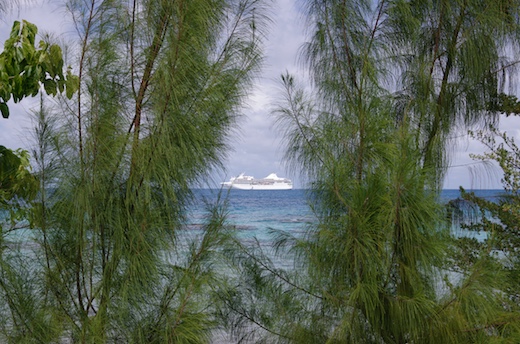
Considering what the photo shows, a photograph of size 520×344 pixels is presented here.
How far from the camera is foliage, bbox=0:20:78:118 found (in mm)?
1700

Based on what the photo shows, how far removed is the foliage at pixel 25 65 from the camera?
5.58ft

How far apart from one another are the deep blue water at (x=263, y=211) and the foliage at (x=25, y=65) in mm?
561

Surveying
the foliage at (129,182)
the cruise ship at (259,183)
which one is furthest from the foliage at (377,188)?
the cruise ship at (259,183)

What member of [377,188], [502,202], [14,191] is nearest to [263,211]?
[502,202]

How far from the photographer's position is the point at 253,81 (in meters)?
2.13

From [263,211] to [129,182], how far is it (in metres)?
7.61

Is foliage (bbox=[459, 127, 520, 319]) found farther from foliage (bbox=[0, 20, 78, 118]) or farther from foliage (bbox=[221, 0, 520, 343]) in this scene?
foliage (bbox=[0, 20, 78, 118])

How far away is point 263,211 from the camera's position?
942cm

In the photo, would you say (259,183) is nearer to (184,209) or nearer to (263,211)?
(263,211)

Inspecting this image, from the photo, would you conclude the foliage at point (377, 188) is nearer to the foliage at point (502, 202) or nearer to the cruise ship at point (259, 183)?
the foliage at point (502, 202)

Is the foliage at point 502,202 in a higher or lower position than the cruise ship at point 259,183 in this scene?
lower

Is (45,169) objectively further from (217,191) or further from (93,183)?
(217,191)

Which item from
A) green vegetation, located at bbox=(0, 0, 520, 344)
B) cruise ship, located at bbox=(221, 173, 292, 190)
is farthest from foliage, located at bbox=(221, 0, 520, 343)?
cruise ship, located at bbox=(221, 173, 292, 190)

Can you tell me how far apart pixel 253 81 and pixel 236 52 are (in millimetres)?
122
